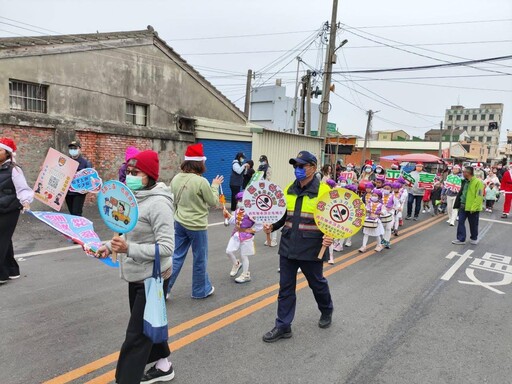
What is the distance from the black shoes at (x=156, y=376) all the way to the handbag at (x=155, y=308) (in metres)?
0.58

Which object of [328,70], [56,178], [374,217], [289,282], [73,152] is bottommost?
[289,282]

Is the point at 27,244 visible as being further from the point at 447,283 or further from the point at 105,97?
the point at 447,283

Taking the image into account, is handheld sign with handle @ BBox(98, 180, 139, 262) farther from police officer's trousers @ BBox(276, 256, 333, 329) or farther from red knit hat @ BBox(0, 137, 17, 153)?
red knit hat @ BBox(0, 137, 17, 153)

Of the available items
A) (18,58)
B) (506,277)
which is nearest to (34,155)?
(18,58)

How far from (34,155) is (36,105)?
4.67 feet

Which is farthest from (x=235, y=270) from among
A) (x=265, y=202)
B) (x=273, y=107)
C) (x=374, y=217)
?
(x=273, y=107)

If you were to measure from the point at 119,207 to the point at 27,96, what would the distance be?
30.3ft

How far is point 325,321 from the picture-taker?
4211mm

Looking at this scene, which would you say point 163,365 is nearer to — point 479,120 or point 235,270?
point 235,270

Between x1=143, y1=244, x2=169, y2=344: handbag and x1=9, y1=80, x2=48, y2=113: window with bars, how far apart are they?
9258 millimetres

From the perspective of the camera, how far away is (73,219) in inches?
155

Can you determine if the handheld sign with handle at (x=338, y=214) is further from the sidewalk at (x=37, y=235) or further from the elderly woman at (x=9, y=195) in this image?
Answer: the sidewalk at (x=37, y=235)

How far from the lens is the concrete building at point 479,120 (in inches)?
3925

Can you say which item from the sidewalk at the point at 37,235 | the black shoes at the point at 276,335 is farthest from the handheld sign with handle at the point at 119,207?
the sidewalk at the point at 37,235
